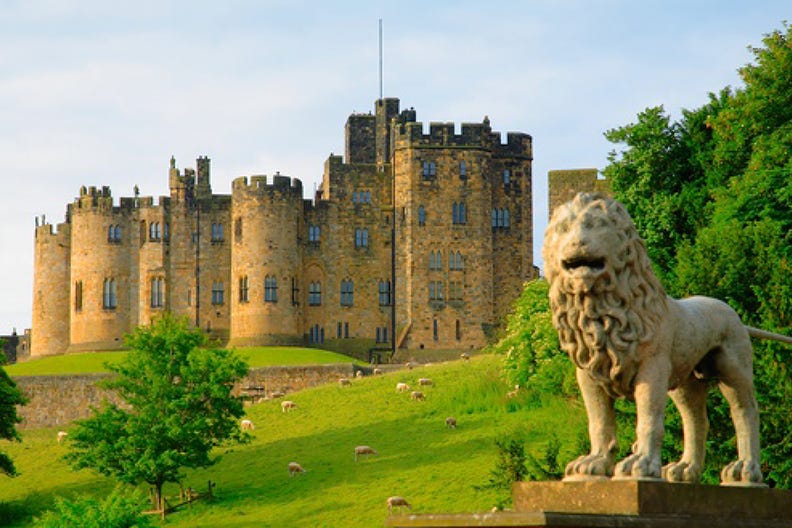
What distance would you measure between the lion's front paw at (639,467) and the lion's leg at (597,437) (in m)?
0.17

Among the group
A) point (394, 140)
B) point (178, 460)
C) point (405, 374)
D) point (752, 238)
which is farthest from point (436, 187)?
point (752, 238)

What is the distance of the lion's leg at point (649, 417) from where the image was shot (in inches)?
480

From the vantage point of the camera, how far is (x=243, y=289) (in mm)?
92062

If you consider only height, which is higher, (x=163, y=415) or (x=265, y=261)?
(x=265, y=261)

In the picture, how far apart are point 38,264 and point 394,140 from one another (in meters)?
24.7

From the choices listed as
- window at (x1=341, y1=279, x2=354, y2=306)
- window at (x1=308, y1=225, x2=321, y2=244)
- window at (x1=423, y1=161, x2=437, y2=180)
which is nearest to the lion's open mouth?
window at (x1=423, y1=161, x2=437, y2=180)

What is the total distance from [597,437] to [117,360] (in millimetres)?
70549

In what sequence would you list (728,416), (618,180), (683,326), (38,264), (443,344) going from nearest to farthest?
(683,326) → (728,416) → (618,180) → (443,344) → (38,264)

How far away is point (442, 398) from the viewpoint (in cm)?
6203

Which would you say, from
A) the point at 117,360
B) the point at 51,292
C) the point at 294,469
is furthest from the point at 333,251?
the point at 294,469

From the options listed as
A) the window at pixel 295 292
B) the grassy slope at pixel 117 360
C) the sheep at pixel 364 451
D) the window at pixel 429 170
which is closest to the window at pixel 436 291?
the window at pixel 429 170

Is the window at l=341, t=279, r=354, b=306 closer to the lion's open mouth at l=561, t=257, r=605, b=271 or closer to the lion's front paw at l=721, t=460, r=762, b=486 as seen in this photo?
the lion's front paw at l=721, t=460, r=762, b=486

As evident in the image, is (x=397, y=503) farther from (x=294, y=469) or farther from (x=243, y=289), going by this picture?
(x=243, y=289)

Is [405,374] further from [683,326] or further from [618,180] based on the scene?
[683,326]
